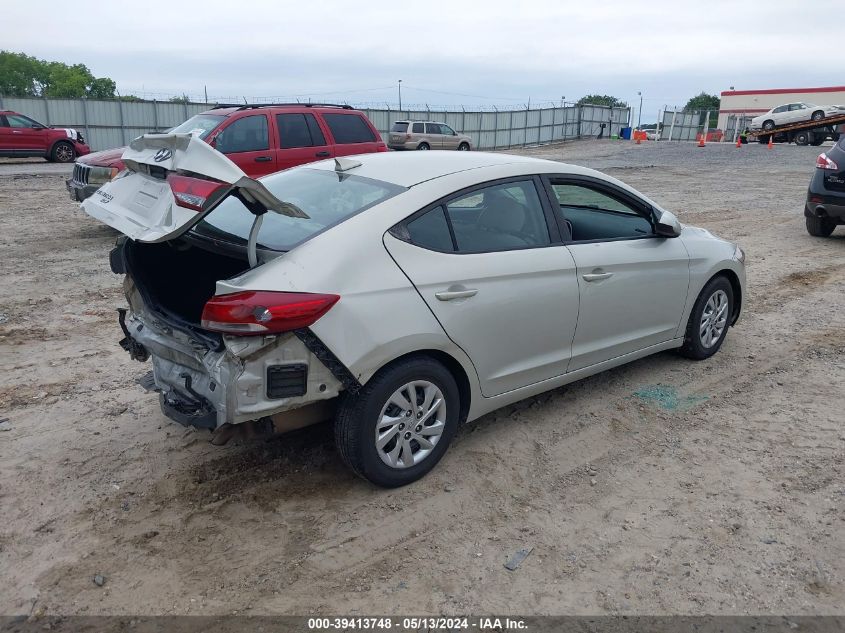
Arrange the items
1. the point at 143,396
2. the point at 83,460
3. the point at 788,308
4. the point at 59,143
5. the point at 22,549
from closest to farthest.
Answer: the point at 22,549 < the point at 83,460 < the point at 143,396 < the point at 788,308 < the point at 59,143

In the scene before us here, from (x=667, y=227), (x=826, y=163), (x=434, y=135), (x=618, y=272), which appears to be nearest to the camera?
(x=618, y=272)

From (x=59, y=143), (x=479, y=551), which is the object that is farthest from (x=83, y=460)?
(x=59, y=143)

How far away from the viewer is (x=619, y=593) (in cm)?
288

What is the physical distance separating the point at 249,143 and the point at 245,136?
0.12 m

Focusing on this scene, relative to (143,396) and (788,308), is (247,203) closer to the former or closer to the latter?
(143,396)

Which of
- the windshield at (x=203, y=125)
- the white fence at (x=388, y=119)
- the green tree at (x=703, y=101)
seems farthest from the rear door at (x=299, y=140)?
the green tree at (x=703, y=101)

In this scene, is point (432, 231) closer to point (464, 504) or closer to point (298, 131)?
point (464, 504)

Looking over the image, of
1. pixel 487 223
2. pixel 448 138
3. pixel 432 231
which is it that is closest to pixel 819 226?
pixel 487 223

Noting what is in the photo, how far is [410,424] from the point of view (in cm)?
353

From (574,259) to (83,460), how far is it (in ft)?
10.1

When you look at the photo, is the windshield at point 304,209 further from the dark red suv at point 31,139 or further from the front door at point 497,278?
the dark red suv at point 31,139

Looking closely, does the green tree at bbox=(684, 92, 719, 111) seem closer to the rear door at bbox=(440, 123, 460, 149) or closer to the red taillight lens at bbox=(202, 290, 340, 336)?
the rear door at bbox=(440, 123, 460, 149)

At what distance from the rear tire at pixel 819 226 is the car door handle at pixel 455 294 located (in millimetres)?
9048

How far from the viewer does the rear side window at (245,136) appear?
32.5 ft
